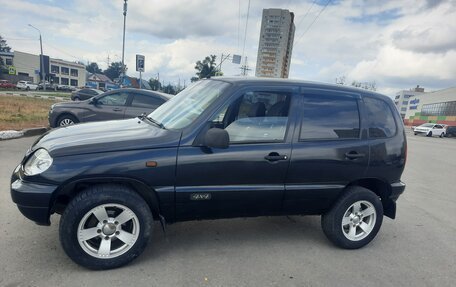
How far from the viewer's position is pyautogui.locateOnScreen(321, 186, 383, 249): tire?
3730 millimetres

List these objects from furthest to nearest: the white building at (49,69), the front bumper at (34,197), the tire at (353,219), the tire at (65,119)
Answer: the white building at (49,69) < the tire at (65,119) < the tire at (353,219) < the front bumper at (34,197)

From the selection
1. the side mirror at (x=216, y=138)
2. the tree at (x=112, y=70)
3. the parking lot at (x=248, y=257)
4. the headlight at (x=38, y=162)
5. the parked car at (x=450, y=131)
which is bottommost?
the parked car at (x=450, y=131)

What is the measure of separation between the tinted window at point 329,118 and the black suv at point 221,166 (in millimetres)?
12

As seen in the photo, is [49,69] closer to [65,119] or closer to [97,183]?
[65,119]

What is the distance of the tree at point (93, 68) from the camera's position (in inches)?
5143

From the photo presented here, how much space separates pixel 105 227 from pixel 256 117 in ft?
5.92

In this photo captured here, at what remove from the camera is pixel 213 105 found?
326 cm

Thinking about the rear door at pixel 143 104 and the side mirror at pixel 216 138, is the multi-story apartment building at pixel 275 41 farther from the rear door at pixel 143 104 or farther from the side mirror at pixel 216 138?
the side mirror at pixel 216 138

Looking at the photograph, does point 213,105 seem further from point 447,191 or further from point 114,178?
point 447,191

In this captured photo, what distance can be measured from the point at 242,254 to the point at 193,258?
53 cm

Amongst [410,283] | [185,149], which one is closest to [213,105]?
[185,149]

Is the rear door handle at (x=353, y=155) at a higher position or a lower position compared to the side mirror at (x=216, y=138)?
lower

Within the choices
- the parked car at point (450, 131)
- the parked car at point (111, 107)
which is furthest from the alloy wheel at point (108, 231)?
the parked car at point (450, 131)

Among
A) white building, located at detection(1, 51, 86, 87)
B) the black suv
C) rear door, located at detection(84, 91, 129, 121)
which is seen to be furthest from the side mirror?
white building, located at detection(1, 51, 86, 87)
